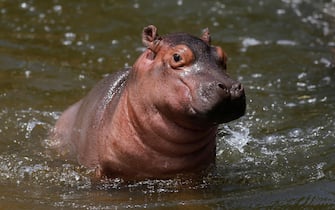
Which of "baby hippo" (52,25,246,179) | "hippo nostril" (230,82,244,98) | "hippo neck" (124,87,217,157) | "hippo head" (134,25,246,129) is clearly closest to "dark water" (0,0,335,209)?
"baby hippo" (52,25,246,179)

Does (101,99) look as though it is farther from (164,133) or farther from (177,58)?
(177,58)

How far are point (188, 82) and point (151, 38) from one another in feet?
2.08

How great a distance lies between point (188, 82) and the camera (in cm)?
483

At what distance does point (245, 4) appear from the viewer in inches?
441

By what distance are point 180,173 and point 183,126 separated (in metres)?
0.42

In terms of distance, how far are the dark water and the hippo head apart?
62 cm

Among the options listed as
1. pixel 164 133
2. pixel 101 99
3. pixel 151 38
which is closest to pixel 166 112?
pixel 164 133

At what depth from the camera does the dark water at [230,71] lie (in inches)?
208

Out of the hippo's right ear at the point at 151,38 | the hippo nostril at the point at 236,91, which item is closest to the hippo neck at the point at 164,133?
the hippo's right ear at the point at 151,38

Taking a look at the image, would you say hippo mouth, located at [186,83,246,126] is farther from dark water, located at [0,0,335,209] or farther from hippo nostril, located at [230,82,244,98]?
dark water, located at [0,0,335,209]

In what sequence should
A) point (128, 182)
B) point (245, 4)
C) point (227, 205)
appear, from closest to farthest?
1. point (227, 205)
2. point (128, 182)
3. point (245, 4)

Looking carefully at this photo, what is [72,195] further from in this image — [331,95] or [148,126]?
[331,95]

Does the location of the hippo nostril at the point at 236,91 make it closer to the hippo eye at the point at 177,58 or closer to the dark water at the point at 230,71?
the hippo eye at the point at 177,58

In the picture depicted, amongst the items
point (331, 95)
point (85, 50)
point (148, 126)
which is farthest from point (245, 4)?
point (148, 126)
